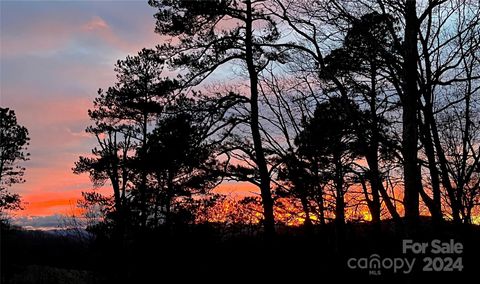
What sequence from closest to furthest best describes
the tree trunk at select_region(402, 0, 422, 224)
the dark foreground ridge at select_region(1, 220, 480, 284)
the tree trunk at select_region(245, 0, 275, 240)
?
the tree trunk at select_region(402, 0, 422, 224), the dark foreground ridge at select_region(1, 220, 480, 284), the tree trunk at select_region(245, 0, 275, 240)

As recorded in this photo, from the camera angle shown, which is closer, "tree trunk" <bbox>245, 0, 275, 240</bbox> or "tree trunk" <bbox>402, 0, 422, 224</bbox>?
"tree trunk" <bbox>402, 0, 422, 224</bbox>

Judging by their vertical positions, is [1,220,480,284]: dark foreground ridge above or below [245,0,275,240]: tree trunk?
below

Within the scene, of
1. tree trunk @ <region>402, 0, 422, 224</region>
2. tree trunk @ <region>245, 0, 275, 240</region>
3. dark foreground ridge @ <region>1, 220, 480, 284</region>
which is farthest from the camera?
tree trunk @ <region>245, 0, 275, 240</region>

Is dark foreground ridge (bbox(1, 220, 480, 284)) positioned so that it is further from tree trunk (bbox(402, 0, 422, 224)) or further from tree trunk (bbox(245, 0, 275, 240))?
tree trunk (bbox(402, 0, 422, 224))

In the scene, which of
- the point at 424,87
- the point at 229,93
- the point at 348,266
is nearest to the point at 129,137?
the point at 229,93

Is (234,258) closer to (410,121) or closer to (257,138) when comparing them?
(257,138)

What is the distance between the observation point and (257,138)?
1504cm

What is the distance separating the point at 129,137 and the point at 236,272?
954 cm

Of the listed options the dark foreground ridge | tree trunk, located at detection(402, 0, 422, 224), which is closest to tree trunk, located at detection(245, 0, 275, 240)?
the dark foreground ridge

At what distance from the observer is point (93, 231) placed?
51.5 feet

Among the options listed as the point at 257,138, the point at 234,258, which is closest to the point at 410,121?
the point at 257,138

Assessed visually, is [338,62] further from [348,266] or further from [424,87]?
[348,266]

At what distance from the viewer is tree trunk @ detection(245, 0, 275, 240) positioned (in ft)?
47.4

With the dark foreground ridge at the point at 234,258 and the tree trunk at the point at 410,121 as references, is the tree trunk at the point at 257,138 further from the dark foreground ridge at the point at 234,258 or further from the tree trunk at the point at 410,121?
the tree trunk at the point at 410,121
